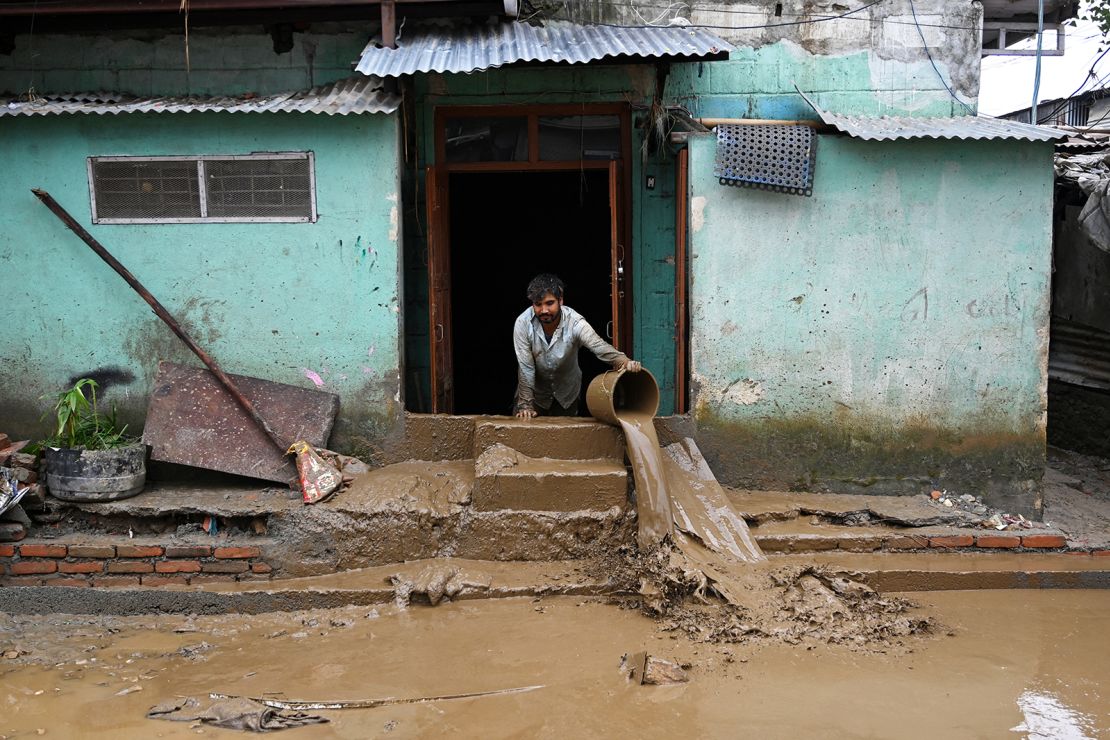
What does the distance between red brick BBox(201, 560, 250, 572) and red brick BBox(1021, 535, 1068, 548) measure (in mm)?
5173

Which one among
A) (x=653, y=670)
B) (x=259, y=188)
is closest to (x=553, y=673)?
(x=653, y=670)

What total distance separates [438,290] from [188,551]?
→ 267 cm

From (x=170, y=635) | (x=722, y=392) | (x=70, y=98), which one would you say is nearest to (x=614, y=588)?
(x=722, y=392)

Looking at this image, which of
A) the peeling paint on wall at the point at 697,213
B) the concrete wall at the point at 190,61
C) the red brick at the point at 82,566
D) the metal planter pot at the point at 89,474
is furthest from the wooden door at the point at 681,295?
the red brick at the point at 82,566

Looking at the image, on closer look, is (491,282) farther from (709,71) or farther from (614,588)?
(614,588)

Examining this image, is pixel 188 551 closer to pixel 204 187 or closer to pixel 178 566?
pixel 178 566

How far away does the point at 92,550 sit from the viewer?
590 centimetres

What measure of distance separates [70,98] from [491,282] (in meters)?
4.91

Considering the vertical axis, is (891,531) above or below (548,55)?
below

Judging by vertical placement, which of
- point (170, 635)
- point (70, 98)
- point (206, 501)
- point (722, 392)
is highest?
point (70, 98)

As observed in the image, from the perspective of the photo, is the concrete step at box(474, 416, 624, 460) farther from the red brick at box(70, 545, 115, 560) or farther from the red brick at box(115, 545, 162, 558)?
the red brick at box(70, 545, 115, 560)

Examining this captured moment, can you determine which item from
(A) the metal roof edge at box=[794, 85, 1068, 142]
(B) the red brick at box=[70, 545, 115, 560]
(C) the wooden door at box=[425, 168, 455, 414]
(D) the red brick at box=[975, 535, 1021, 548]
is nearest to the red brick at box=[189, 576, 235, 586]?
(B) the red brick at box=[70, 545, 115, 560]

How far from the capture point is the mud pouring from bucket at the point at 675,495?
18.6 feet

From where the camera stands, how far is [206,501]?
6094 millimetres
